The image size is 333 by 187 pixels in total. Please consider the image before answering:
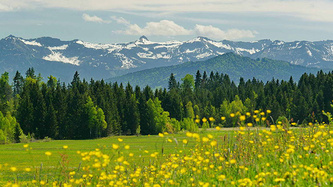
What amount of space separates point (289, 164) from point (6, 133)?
7665 cm

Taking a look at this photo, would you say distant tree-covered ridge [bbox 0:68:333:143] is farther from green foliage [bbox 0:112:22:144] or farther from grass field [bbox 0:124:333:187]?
grass field [bbox 0:124:333:187]

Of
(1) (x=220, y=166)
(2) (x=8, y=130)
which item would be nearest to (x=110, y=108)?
(2) (x=8, y=130)

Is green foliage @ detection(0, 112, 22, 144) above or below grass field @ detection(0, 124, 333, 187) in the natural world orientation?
below

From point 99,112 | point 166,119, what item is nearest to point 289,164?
point 99,112

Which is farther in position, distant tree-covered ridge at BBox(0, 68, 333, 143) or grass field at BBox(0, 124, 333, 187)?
distant tree-covered ridge at BBox(0, 68, 333, 143)

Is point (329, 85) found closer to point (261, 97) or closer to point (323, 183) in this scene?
point (261, 97)

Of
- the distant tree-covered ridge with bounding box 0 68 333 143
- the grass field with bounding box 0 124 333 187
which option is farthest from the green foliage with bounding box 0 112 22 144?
the grass field with bounding box 0 124 333 187

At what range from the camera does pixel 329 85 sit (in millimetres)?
129500

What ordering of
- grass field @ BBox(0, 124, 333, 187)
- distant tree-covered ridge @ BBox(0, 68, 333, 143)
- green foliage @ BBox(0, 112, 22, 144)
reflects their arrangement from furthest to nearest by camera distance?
1. distant tree-covered ridge @ BBox(0, 68, 333, 143)
2. green foliage @ BBox(0, 112, 22, 144)
3. grass field @ BBox(0, 124, 333, 187)

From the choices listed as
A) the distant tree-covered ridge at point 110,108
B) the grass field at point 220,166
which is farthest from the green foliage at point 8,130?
the grass field at point 220,166

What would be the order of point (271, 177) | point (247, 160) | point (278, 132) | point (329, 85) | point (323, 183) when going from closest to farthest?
point (323, 183) < point (271, 177) < point (247, 160) < point (278, 132) < point (329, 85)

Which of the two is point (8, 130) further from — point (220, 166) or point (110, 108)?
point (220, 166)

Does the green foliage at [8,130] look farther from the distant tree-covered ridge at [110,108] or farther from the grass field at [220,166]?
the grass field at [220,166]

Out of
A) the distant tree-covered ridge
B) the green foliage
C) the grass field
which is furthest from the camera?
the distant tree-covered ridge
